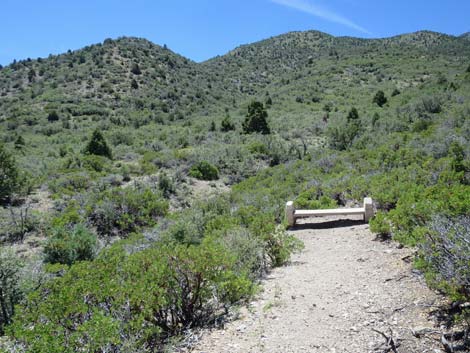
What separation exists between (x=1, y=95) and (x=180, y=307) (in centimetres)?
4314

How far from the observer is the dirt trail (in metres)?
4.05

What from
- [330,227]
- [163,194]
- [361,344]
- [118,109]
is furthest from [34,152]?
[361,344]

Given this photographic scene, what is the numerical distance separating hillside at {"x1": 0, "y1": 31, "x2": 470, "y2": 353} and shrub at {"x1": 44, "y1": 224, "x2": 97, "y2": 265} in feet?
0.17

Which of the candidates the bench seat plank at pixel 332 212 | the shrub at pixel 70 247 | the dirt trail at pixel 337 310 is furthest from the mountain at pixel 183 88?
the dirt trail at pixel 337 310

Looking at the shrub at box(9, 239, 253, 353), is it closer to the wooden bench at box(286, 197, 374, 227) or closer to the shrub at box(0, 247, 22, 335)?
the shrub at box(0, 247, 22, 335)

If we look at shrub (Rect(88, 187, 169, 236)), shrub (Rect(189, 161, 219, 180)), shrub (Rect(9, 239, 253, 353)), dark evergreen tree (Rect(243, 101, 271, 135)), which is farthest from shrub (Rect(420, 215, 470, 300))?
dark evergreen tree (Rect(243, 101, 271, 135))

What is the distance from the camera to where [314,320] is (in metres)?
4.65

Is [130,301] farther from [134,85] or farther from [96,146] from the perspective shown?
[134,85]

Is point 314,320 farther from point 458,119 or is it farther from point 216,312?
point 458,119

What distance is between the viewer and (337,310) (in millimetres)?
4828

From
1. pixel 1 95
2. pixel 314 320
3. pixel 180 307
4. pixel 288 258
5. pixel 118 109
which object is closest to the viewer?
pixel 314 320

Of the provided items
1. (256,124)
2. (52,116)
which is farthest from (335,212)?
(52,116)

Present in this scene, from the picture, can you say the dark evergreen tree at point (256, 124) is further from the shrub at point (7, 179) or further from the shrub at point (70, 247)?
the shrub at point (70, 247)

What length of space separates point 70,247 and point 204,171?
10330mm
